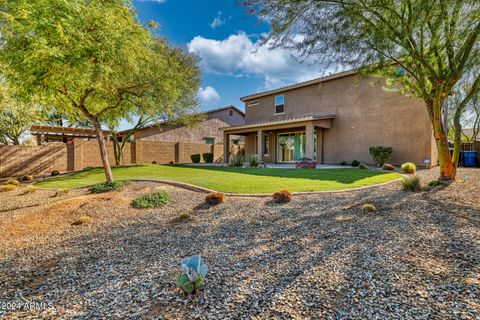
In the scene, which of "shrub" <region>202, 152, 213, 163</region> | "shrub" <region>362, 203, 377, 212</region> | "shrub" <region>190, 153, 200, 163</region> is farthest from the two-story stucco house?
"shrub" <region>362, 203, 377, 212</region>

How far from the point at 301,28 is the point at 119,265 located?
6324 mm

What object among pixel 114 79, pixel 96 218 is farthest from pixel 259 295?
pixel 114 79

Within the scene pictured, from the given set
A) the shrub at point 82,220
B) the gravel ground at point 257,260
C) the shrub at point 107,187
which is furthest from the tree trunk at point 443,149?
the shrub at point 107,187

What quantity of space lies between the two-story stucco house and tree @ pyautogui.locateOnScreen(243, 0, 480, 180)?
151 inches

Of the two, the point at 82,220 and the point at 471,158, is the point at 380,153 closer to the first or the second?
the point at 471,158

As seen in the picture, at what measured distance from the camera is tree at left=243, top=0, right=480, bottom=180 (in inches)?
208

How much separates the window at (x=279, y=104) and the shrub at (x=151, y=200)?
14308mm

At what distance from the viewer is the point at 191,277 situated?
2.50 metres

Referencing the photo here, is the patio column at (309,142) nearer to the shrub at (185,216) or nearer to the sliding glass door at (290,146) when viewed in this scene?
the sliding glass door at (290,146)

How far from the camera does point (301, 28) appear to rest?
6.00 meters

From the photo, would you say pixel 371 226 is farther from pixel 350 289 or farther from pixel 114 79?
pixel 114 79

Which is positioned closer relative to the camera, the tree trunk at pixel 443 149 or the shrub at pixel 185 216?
the shrub at pixel 185 216

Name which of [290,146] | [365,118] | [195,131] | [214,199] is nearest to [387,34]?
[214,199]

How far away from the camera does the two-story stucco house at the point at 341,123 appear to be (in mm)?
13008
